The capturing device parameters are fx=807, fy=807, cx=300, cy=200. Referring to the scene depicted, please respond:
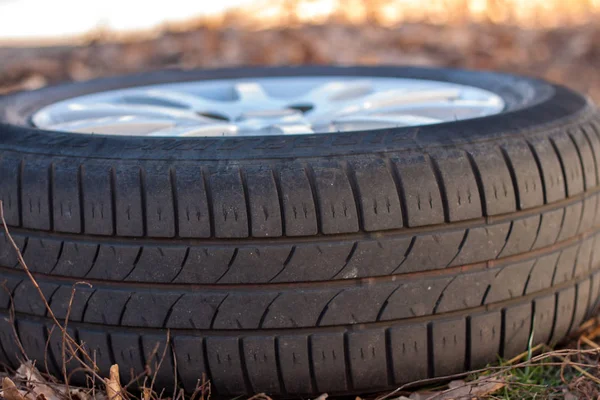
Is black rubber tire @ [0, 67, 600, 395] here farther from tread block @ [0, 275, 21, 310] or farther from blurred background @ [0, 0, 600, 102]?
blurred background @ [0, 0, 600, 102]

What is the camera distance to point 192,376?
1.80 metres

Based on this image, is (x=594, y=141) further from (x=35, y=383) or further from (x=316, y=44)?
(x=316, y=44)

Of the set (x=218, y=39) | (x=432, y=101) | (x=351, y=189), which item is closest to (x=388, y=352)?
(x=351, y=189)

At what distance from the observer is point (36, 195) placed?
5.90 feet

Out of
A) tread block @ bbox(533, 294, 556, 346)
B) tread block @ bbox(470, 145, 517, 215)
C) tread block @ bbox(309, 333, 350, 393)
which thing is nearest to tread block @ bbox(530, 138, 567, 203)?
tread block @ bbox(470, 145, 517, 215)

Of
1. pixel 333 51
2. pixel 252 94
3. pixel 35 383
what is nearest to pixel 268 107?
pixel 252 94

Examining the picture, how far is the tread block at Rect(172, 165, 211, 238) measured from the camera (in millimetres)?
1694

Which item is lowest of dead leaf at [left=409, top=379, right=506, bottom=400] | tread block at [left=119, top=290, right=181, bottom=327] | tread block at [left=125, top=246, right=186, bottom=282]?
dead leaf at [left=409, top=379, right=506, bottom=400]

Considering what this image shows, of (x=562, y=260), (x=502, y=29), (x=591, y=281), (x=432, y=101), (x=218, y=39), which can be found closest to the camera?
(x=562, y=260)

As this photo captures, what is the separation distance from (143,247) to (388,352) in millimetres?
584

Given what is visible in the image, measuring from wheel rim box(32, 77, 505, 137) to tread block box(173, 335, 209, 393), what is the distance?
0.68m

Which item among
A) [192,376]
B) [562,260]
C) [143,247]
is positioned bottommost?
[192,376]

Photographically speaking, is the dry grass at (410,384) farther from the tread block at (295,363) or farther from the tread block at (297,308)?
the tread block at (297,308)

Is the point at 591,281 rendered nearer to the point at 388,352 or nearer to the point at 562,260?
the point at 562,260
